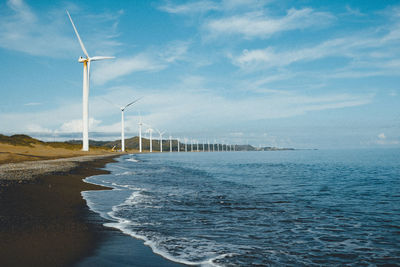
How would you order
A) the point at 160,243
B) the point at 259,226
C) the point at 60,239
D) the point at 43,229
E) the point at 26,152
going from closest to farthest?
the point at 60,239 → the point at 160,243 → the point at 43,229 → the point at 259,226 → the point at 26,152

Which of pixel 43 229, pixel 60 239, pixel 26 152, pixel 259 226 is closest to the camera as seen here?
pixel 60 239

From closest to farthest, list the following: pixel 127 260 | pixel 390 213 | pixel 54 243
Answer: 1. pixel 127 260
2. pixel 54 243
3. pixel 390 213

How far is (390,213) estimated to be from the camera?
12.5 meters

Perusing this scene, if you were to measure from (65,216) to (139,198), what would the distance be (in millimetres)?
5532

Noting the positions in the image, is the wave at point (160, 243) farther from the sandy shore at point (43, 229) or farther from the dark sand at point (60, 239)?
the sandy shore at point (43, 229)

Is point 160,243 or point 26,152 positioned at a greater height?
point 26,152

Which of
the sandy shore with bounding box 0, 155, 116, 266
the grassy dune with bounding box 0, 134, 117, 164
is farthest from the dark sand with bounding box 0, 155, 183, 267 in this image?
the grassy dune with bounding box 0, 134, 117, 164

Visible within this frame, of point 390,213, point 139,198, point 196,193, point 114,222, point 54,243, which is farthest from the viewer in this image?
point 196,193

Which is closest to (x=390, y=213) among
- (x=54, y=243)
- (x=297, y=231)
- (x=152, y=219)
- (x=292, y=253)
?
(x=297, y=231)

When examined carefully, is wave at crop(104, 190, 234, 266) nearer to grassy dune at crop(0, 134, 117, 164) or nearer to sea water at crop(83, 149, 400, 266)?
sea water at crop(83, 149, 400, 266)

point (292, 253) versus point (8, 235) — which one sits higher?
point (8, 235)

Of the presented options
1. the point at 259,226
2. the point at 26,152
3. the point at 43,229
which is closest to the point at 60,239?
the point at 43,229

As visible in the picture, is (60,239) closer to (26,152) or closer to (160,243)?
(160,243)

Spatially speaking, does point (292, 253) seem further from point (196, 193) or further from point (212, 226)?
point (196, 193)
